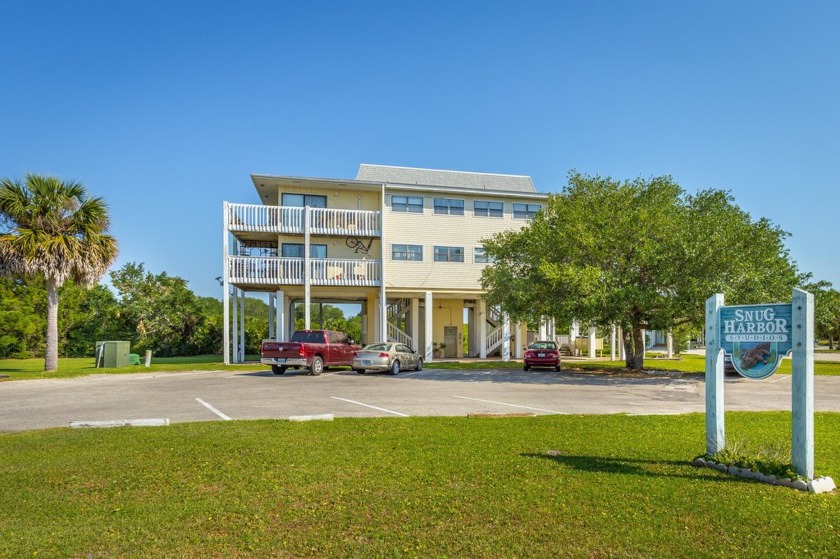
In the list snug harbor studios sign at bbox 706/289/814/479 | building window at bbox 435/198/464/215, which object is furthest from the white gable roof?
snug harbor studios sign at bbox 706/289/814/479

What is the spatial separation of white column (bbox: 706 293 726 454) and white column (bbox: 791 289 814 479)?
2.90ft

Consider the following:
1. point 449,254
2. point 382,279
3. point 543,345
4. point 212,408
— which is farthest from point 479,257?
point 212,408

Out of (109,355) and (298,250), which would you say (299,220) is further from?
(109,355)

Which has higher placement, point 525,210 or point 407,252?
point 525,210

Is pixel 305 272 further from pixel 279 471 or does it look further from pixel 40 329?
pixel 40 329

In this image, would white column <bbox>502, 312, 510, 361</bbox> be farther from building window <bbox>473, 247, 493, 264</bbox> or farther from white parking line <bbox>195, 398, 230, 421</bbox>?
white parking line <bbox>195, 398, 230, 421</bbox>

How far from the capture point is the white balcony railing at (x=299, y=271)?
25875mm

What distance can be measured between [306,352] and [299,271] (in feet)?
23.4

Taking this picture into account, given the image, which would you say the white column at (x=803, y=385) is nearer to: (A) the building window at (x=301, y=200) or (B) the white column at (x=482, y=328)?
(A) the building window at (x=301, y=200)

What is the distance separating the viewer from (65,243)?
75.9 ft

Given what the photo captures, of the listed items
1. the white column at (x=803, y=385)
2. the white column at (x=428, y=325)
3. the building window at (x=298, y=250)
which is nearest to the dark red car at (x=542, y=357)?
the white column at (x=428, y=325)

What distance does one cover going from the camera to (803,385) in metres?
5.84

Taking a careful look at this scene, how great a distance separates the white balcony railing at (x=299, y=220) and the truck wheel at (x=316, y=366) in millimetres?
8237

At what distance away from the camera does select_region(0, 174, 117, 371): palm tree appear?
22172 mm
